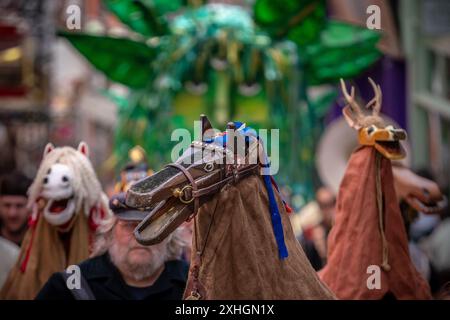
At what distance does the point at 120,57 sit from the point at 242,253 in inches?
301

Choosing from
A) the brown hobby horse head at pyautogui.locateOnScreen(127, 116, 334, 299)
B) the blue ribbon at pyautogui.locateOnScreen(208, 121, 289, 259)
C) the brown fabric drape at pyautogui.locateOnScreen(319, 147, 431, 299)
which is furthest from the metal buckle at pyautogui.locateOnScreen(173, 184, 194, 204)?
the brown fabric drape at pyautogui.locateOnScreen(319, 147, 431, 299)

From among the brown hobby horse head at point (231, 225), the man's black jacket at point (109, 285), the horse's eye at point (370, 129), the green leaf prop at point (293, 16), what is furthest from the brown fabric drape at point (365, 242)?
the green leaf prop at point (293, 16)

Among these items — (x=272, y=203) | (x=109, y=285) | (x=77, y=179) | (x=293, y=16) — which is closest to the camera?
(x=272, y=203)

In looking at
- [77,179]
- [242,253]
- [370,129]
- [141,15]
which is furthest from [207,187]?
[141,15]

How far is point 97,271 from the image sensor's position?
5.41 m

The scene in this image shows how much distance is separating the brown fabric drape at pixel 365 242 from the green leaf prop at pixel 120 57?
641 cm

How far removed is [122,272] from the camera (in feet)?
17.9

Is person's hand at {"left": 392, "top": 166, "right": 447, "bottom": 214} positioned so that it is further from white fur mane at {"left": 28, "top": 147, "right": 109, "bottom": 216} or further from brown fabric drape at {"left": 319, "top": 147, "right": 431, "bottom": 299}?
white fur mane at {"left": 28, "top": 147, "right": 109, "bottom": 216}

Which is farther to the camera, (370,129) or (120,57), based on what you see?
(120,57)

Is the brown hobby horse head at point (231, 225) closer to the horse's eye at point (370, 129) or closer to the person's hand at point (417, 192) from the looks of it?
the horse's eye at point (370, 129)

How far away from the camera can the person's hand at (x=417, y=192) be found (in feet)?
20.0

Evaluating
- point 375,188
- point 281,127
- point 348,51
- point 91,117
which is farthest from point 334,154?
point 91,117

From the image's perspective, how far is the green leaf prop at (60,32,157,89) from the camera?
1167 cm

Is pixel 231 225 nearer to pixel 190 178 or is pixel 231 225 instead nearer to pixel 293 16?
pixel 190 178
